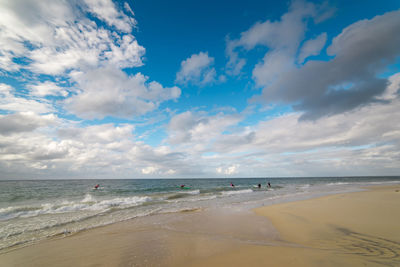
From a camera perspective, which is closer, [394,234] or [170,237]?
[394,234]

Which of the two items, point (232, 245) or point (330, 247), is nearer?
point (330, 247)

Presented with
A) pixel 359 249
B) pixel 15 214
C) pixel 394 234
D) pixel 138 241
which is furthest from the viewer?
pixel 15 214

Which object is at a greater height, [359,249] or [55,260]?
[359,249]

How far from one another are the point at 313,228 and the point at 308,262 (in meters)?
4.02

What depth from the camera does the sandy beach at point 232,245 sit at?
16.7ft

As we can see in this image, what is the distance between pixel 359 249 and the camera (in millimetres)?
5449

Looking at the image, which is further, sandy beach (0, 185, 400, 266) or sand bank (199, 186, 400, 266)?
sandy beach (0, 185, 400, 266)

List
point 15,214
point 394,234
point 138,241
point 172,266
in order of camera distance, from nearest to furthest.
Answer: point 172,266
point 394,234
point 138,241
point 15,214

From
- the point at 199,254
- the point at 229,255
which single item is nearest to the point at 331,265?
the point at 229,255

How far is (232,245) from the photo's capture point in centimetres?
630

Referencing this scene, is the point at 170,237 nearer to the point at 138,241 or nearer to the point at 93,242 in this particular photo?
the point at 138,241

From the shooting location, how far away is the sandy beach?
16.7 feet

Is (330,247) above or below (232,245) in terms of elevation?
above

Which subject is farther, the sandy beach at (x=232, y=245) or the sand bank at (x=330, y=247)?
the sandy beach at (x=232, y=245)
